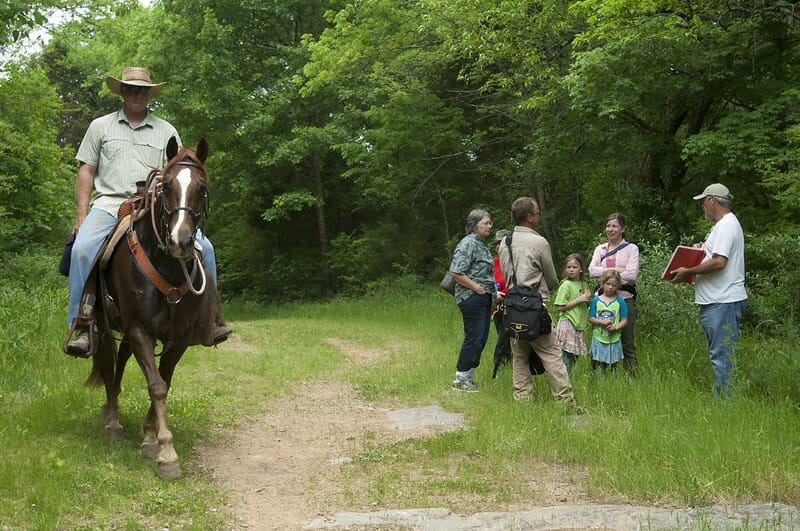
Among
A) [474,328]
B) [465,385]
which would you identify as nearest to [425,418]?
[465,385]

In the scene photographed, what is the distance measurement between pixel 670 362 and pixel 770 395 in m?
1.65

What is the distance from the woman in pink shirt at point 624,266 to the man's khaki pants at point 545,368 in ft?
4.34

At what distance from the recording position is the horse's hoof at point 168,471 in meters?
5.32

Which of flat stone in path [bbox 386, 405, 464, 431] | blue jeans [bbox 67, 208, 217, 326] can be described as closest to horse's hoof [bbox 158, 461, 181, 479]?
blue jeans [bbox 67, 208, 217, 326]

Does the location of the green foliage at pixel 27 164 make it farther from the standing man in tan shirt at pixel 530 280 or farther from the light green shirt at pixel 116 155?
the standing man in tan shirt at pixel 530 280

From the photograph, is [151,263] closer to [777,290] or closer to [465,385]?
[465,385]

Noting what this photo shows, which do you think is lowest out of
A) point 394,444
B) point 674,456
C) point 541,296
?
point 394,444

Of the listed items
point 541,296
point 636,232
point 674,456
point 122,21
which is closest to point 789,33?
point 636,232

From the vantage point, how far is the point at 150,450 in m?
5.83

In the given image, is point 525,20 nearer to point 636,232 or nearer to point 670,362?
point 636,232

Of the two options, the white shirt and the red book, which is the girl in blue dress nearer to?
the red book

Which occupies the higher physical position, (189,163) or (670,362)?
(189,163)

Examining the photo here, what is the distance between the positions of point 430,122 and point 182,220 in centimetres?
1613

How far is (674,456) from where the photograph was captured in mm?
5129
